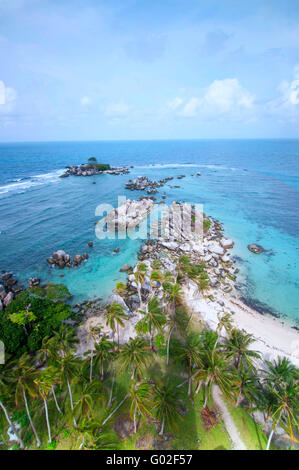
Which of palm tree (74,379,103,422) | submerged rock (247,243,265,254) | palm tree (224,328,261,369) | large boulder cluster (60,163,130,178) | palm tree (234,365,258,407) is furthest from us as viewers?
large boulder cluster (60,163,130,178)

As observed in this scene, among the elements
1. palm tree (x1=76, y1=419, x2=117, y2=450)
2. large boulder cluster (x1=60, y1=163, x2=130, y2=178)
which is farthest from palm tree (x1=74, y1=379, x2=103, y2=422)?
large boulder cluster (x1=60, y1=163, x2=130, y2=178)

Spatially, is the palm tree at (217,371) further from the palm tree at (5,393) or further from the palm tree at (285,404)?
the palm tree at (5,393)

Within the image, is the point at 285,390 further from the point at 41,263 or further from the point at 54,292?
the point at 41,263

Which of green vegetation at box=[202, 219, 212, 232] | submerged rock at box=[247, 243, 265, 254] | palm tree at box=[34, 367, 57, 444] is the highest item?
green vegetation at box=[202, 219, 212, 232]

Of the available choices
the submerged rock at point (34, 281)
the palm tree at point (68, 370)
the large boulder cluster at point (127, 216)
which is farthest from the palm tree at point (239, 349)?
the large boulder cluster at point (127, 216)

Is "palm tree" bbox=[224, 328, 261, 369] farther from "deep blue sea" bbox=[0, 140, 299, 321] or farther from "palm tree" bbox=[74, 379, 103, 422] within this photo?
"deep blue sea" bbox=[0, 140, 299, 321]

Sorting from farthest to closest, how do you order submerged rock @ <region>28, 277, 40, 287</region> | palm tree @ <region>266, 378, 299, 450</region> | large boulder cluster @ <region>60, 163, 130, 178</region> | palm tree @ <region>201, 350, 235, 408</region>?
large boulder cluster @ <region>60, 163, 130, 178</region>, submerged rock @ <region>28, 277, 40, 287</region>, palm tree @ <region>201, 350, 235, 408</region>, palm tree @ <region>266, 378, 299, 450</region>

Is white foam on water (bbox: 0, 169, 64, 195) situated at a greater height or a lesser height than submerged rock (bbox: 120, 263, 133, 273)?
greater

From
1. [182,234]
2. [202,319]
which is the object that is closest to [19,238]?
[182,234]
